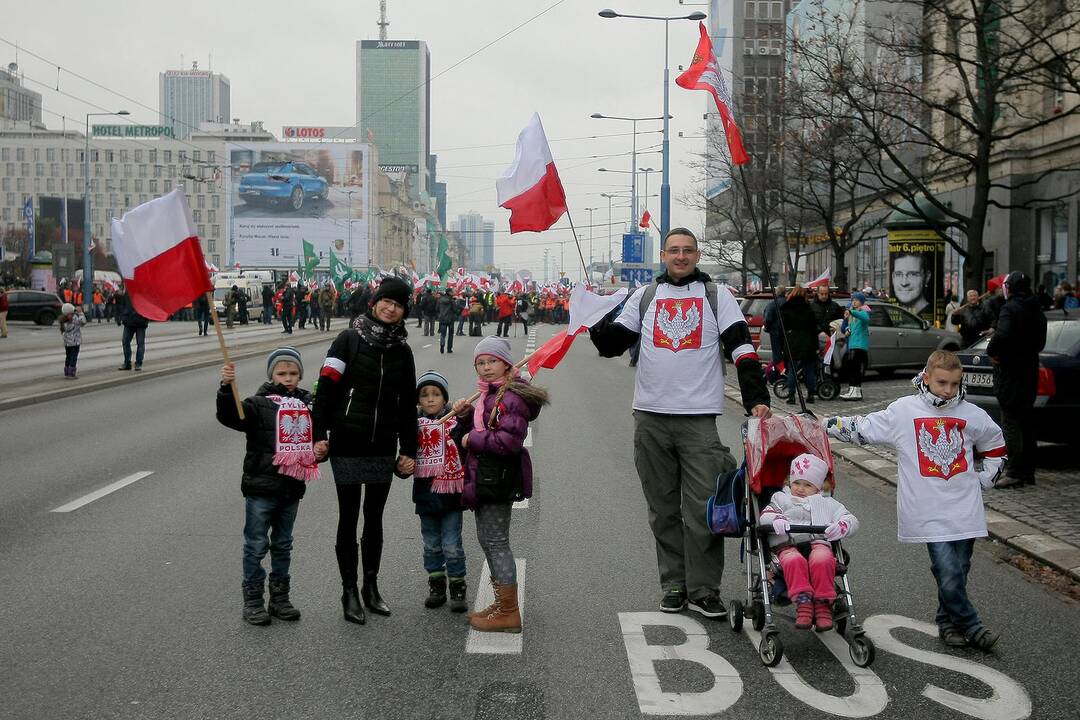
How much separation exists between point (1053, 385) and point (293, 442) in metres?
7.69

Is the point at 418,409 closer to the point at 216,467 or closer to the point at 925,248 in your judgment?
the point at 216,467

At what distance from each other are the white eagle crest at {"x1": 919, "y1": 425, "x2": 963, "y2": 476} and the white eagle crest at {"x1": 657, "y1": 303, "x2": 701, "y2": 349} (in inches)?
47.4

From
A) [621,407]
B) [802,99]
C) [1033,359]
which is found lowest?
[621,407]

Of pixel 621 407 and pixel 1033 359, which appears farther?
pixel 621 407

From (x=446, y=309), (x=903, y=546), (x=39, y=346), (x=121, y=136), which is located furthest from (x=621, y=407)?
(x=121, y=136)

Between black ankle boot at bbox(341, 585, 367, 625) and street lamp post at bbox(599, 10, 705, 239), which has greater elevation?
street lamp post at bbox(599, 10, 705, 239)

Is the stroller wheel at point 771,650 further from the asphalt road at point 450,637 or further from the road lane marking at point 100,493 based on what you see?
the road lane marking at point 100,493

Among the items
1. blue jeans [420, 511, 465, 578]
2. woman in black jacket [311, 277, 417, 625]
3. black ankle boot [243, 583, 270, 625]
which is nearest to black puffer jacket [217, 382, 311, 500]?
woman in black jacket [311, 277, 417, 625]

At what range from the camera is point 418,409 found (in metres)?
6.24

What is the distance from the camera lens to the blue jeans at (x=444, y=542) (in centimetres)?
611

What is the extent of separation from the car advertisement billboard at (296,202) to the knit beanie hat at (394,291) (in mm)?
120326

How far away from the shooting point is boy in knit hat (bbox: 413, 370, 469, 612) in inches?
236

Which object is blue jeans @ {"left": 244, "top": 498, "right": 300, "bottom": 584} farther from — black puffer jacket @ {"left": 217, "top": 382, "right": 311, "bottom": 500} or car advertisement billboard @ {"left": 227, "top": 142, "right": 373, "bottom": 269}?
car advertisement billboard @ {"left": 227, "top": 142, "right": 373, "bottom": 269}

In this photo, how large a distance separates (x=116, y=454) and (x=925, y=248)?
26285mm
